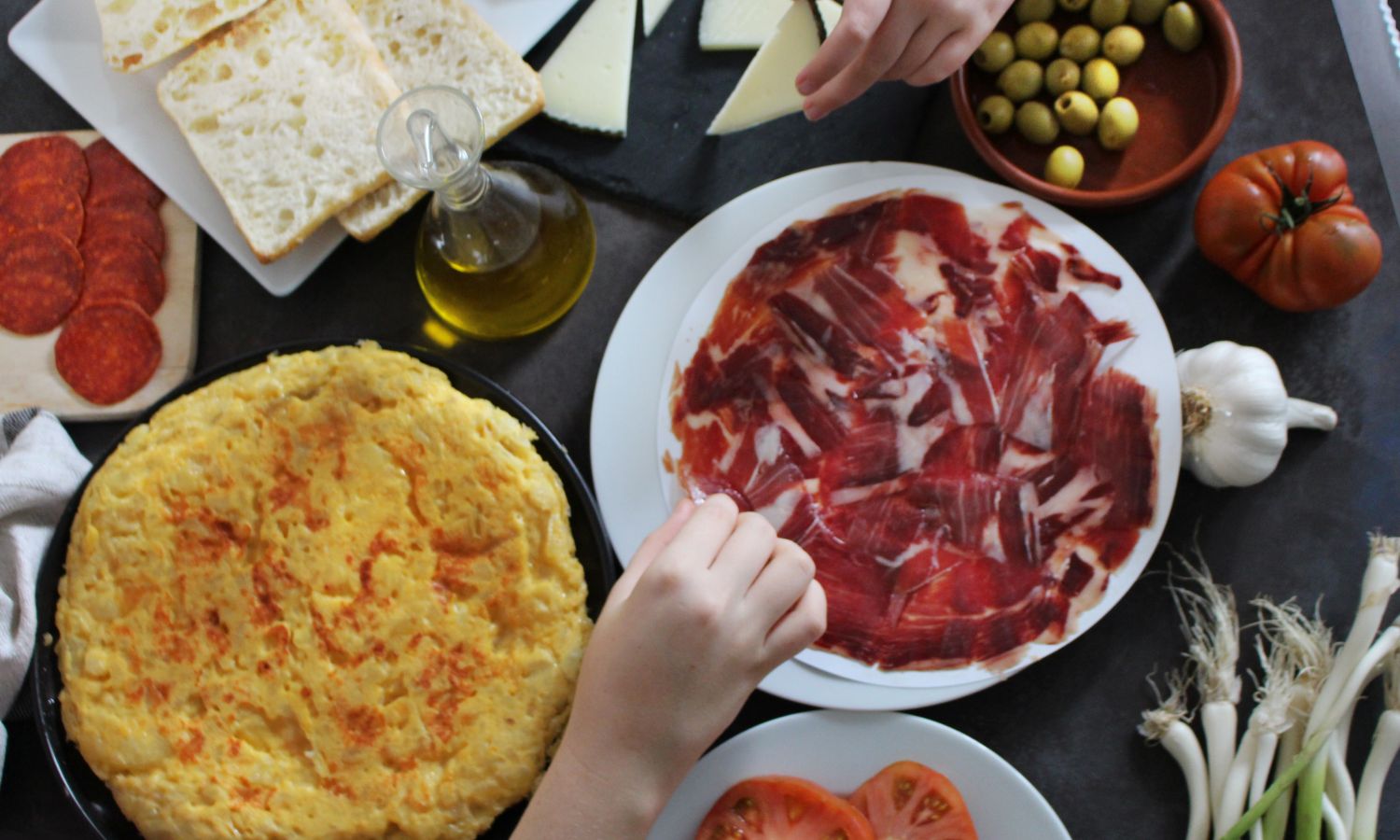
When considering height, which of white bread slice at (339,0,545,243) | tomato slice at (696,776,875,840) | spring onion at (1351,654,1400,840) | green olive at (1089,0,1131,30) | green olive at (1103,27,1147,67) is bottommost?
spring onion at (1351,654,1400,840)

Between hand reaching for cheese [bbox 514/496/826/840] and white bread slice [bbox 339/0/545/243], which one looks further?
white bread slice [bbox 339/0/545/243]

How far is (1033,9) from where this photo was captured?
2072 mm

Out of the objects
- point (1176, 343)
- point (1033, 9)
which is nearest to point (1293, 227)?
point (1176, 343)

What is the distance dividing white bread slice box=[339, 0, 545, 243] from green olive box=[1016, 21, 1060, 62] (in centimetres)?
98

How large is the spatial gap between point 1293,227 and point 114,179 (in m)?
2.38

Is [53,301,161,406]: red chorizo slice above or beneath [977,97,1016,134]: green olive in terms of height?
above

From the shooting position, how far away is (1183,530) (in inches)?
83.0

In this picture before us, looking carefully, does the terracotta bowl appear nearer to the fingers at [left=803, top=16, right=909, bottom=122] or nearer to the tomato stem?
the tomato stem

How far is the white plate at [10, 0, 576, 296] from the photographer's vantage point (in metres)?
2.08

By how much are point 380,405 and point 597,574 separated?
48cm

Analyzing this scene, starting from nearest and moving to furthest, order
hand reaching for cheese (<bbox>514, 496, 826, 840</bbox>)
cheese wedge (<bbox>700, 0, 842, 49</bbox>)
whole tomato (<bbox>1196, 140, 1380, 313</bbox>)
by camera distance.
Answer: hand reaching for cheese (<bbox>514, 496, 826, 840</bbox>) → whole tomato (<bbox>1196, 140, 1380, 313</bbox>) → cheese wedge (<bbox>700, 0, 842, 49</bbox>)

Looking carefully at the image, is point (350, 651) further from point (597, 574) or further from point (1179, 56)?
point (1179, 56)

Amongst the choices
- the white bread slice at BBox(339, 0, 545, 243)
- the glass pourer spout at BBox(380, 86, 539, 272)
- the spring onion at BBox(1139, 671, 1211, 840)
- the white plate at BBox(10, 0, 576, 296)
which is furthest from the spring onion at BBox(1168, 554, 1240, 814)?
the white plate at BBox(10, 0, 576, 296)

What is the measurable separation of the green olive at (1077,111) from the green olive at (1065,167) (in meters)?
0.05
